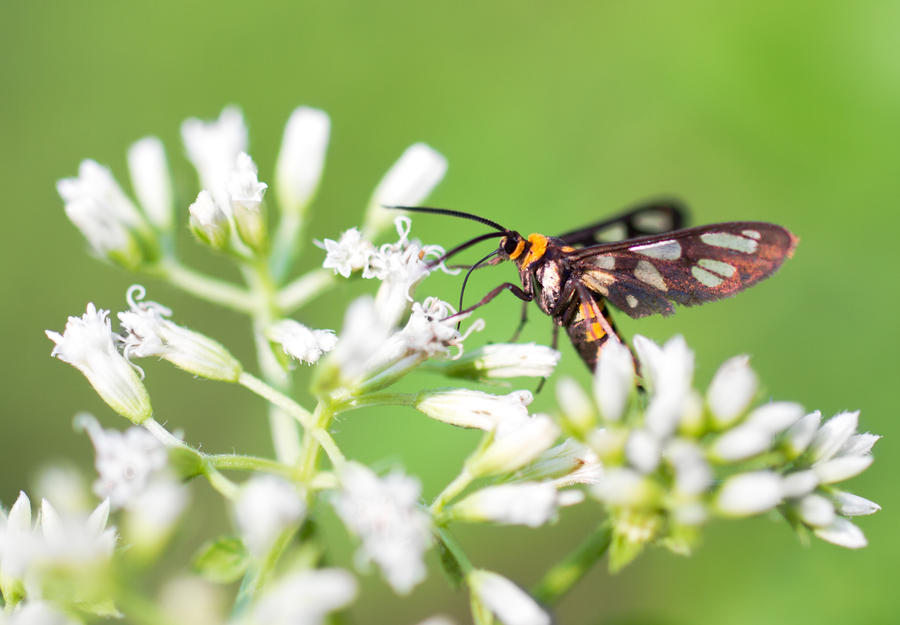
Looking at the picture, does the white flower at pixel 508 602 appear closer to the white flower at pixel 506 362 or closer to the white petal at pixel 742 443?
the white petal at pixel 742 443

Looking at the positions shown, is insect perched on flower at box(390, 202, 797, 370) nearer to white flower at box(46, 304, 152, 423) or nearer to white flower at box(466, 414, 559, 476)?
white flower at box(466, 414, 559, 476)

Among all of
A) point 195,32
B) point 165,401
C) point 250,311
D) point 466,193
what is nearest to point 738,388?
point 250,311

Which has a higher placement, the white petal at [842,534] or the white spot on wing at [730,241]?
the white spot on wing at [730,241]

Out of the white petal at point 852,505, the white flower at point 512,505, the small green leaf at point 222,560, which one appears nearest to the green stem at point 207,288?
the small green leaf at point 222,560

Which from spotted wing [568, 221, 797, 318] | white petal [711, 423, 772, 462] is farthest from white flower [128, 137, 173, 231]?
white petal [711, 423, 772, 462]

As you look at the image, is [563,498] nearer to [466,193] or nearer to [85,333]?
[85,333]
